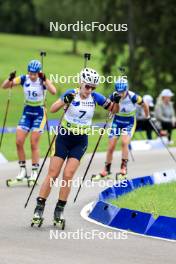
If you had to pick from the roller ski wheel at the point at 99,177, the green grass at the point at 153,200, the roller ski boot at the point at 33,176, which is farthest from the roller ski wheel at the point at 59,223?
the roller ski wheel at the point at 99,177

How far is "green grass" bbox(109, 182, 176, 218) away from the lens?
45.2ft

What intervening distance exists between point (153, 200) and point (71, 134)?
7.19 feet

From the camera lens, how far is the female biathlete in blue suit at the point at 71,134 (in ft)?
42.8

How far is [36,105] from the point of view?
17656 millimetres

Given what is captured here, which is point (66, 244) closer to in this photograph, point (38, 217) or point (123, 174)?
point (38, 217)

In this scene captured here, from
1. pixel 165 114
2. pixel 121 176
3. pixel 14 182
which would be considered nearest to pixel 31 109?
pixel 14 182

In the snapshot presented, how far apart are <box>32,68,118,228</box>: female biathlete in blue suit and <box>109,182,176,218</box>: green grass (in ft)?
4.34

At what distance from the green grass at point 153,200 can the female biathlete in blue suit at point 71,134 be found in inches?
52.1

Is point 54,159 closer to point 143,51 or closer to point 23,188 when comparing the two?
point 23,188

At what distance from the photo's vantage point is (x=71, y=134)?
1328cm

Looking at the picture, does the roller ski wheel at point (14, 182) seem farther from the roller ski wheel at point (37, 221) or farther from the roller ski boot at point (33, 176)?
the roller ski wheel at point (37, 221)

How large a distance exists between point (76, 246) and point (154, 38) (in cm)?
4065

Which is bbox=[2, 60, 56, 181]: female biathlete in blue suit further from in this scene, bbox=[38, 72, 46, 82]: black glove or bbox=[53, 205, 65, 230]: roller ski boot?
bbox=[53, 205, 65, 230]: roller ski boot

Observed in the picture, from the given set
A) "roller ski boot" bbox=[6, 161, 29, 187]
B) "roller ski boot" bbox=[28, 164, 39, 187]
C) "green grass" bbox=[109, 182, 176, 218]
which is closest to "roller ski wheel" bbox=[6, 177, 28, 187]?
"roller ski boot" bbox=[6, 161, 29, 187]
